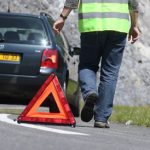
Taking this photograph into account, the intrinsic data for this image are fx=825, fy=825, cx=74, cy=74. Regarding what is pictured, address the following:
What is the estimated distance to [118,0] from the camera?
371 inches

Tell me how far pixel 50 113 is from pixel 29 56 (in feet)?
12.7

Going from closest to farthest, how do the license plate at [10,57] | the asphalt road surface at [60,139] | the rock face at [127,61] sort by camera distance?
the asphalt road surface at [60,139] → the license plate at [10,57] → the rock face at [127,61]

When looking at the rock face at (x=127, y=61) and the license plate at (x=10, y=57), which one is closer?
the license plate at (x=10, y=57)

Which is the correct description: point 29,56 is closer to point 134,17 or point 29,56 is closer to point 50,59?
point 50,59

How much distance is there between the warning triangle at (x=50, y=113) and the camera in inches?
365

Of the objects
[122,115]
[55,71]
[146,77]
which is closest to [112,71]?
[122,115]

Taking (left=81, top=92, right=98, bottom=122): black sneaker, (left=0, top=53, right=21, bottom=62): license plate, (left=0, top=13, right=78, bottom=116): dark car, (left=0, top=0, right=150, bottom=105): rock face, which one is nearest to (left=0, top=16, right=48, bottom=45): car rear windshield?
(left=0, top=13, right=78, bottom=116): dark car

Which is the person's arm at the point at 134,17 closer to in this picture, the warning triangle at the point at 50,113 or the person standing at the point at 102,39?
the person standing at the point at 102,39

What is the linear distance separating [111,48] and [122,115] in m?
2.41

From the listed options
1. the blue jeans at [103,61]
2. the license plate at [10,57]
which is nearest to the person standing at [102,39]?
the blue jeans at [103,61]

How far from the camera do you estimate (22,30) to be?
1381 cm

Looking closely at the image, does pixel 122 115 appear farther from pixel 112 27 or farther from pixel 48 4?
pixel 48 4

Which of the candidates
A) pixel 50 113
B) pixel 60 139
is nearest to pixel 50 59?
pixel 50 113

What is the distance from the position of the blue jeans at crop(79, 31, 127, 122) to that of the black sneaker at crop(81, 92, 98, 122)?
31cm
